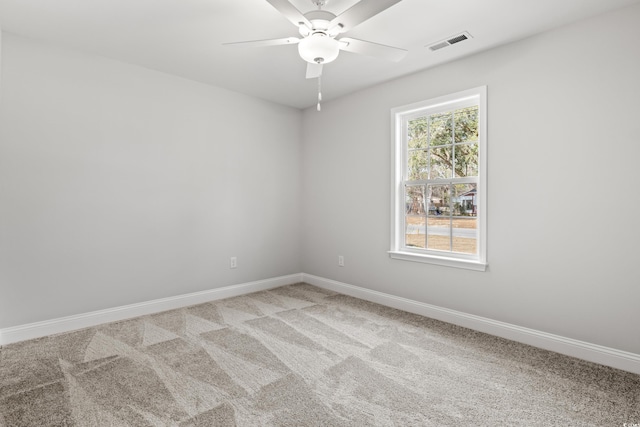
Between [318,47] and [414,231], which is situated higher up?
[318,47]

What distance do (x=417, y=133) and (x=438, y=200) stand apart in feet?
2.54

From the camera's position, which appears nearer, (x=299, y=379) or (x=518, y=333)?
(x=299, y=379)

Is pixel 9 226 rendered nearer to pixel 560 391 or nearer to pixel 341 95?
pixel 341 95

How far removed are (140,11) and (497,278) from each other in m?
3.55

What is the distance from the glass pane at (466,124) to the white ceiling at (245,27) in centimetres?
52

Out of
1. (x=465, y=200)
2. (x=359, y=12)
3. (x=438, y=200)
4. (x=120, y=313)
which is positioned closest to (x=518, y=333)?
(x=465, y=200)

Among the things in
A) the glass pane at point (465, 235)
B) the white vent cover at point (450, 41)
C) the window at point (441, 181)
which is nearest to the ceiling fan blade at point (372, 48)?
the white vent cover at point (450, 41)

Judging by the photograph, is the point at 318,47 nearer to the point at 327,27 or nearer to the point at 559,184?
the point at 327,27

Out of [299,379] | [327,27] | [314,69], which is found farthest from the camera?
[314,69]

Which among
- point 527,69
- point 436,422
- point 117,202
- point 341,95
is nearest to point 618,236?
point 527,69

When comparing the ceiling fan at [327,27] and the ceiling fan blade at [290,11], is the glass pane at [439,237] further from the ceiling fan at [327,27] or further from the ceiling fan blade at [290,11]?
the ceiling fan blade at [290,11]

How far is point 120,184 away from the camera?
3.12 metres

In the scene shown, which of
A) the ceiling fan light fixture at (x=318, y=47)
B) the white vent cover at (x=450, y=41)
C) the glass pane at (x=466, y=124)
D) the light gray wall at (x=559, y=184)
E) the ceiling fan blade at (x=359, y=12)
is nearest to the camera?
the ceiling fan blade at (x=359, y=12)

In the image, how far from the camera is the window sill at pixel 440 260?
2.92 metres
